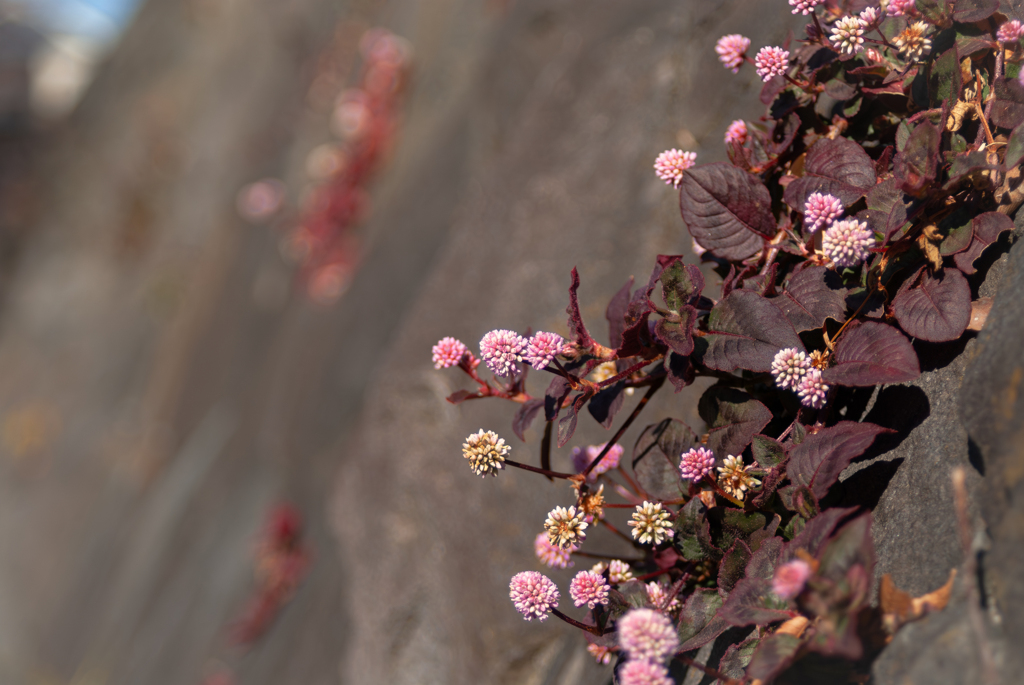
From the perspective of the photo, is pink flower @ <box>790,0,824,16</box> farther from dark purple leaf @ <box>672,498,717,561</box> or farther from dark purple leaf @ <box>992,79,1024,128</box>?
dark purple leaf @ <box>672,498,717,561</box>

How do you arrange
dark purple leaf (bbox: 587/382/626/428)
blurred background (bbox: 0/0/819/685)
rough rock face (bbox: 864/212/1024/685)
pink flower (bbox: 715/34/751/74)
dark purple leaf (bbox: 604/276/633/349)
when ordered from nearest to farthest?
rough rock face (bbox: 864/212/1024/685)
dark purple leaf (bbox: 587/382/626/428)
dark purple leaf (bbox: 604/276/633/349)
pink flower (bbox: 715/34/751/74)
blurred background (bbox: 0/0/819/685)

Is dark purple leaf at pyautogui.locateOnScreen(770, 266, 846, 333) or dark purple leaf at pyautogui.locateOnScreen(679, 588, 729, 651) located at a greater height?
dark purple leaf at pyautogui.locateOnScreen(770, 266, 846, 333)

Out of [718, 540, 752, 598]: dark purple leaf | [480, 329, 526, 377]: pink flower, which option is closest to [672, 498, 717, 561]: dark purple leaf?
[718, 540, 752, 598]: dark purple leaf

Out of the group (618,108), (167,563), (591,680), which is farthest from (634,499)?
(167,563)

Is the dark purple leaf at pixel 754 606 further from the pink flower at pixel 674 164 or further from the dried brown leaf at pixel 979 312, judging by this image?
the pink flower at pixel 674 164

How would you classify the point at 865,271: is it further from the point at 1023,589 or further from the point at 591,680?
the point at 591,680

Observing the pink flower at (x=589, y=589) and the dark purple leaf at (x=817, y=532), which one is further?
the pink flower at (x=589, y=589)

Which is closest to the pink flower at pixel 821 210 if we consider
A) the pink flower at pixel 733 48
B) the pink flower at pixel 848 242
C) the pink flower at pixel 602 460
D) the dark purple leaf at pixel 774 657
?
the pink flower at pixel 848 242
